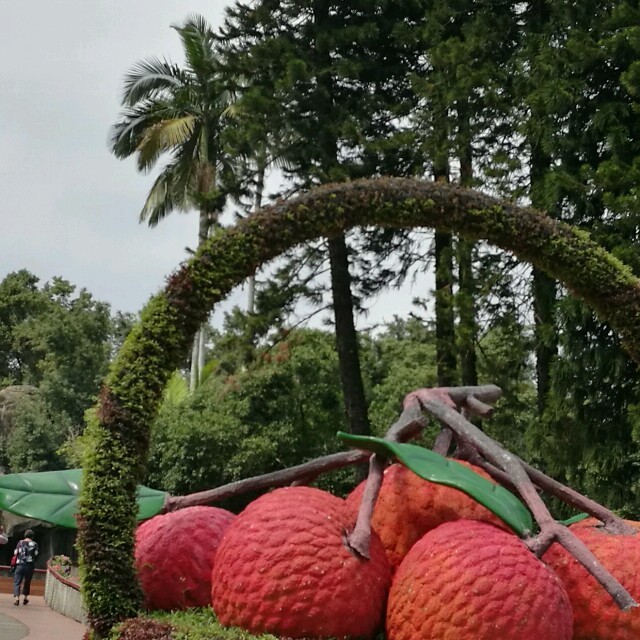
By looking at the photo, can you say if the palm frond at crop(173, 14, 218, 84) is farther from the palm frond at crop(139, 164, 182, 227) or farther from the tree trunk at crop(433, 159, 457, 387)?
the tree trunk at crop(433, 159, 457, 387)

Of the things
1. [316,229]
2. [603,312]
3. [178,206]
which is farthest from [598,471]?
[178,206]

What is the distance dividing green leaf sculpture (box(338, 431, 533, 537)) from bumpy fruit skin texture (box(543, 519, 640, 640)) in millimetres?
228

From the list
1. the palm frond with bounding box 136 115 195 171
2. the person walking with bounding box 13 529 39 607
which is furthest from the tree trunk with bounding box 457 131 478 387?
the palm frond with bounding box 136 115 195 171

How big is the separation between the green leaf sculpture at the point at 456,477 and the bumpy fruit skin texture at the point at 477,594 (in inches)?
4.2

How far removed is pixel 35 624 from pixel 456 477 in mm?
8736

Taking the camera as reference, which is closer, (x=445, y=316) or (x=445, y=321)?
(x=445, y=316)

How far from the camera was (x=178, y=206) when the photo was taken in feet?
69.8

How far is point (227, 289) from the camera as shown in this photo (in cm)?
337

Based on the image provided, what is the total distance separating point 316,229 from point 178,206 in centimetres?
1832

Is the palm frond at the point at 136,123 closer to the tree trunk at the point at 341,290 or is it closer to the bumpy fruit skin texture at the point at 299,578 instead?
the tree trunk at the point at 341,290

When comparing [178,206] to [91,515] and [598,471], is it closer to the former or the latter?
[598,471]

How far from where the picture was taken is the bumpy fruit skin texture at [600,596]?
299 cm

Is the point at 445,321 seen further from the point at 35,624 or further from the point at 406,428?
the point at 406,428

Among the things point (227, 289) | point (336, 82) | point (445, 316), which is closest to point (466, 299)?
point (445, 316)
